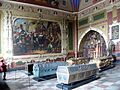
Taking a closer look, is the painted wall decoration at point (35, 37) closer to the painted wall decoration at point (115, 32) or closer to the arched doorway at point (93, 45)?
the arched doorway at point (93, 45)

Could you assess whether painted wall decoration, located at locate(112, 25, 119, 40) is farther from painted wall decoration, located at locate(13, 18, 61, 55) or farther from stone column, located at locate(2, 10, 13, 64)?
stone column, located at locate(2, 10, 13, 64)

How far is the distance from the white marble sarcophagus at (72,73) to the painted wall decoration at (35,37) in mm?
7015

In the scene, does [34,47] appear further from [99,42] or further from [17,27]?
[99,42]

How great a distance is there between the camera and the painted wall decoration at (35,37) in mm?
11633

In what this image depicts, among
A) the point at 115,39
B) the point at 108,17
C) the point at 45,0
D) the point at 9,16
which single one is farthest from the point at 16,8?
the point at 115,39

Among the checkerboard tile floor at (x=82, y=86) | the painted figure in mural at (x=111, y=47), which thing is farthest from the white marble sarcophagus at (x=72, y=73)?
the painted figure in mural at (x=111, y=47)

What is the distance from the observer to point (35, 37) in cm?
1247

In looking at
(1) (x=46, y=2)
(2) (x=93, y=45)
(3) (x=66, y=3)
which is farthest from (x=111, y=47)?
(1) (x=46, y=2)

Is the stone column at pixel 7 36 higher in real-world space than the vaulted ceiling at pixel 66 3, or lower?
lower

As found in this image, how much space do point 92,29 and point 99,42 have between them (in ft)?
4.43

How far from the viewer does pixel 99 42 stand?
12906 millimetres

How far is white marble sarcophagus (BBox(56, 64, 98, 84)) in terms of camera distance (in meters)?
5.14

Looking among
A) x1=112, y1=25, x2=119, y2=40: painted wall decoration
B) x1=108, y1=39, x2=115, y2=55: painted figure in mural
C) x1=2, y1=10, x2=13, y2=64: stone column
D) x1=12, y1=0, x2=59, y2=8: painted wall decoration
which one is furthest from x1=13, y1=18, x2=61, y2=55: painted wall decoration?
x1=112, y1=25, x2=119, y2=40: painted wall decoration

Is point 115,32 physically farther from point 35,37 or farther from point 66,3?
point 35,37
